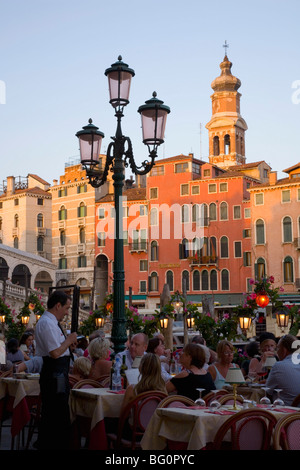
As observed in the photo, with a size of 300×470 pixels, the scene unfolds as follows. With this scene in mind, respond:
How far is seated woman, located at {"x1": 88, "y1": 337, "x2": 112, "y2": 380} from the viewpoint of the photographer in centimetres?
751

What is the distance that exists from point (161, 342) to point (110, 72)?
354cm

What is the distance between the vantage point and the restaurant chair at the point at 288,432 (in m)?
4.21

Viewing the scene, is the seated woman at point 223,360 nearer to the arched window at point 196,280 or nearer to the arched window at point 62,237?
the arched window at point 196,280

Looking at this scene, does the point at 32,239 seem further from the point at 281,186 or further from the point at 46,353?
the point at 46,353

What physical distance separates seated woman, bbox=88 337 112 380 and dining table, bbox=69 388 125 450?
114 centimetres

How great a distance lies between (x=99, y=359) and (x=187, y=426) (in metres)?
3.09

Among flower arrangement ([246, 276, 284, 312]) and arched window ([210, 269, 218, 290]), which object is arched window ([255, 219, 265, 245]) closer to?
arched window ([210, 269, 218, 290])

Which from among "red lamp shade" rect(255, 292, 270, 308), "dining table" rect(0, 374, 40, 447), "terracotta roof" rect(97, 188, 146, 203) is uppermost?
"terracotta roof" rect(97, 188, 146, 203)

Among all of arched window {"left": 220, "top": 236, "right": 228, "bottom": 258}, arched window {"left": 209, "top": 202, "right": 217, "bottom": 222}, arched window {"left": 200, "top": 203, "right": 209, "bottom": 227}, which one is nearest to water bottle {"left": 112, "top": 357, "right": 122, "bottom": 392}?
arched window {"left": 220, "top": 236, "right": 228, "bottom": 258}

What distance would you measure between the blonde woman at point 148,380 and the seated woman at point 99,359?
193 cm

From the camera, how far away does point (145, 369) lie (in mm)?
5535

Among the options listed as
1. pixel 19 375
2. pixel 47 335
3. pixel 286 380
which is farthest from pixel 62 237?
pixel 47 335

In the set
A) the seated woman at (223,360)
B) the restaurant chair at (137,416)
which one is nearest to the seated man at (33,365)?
the seated woman at (223,360)

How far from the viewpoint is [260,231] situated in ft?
137
